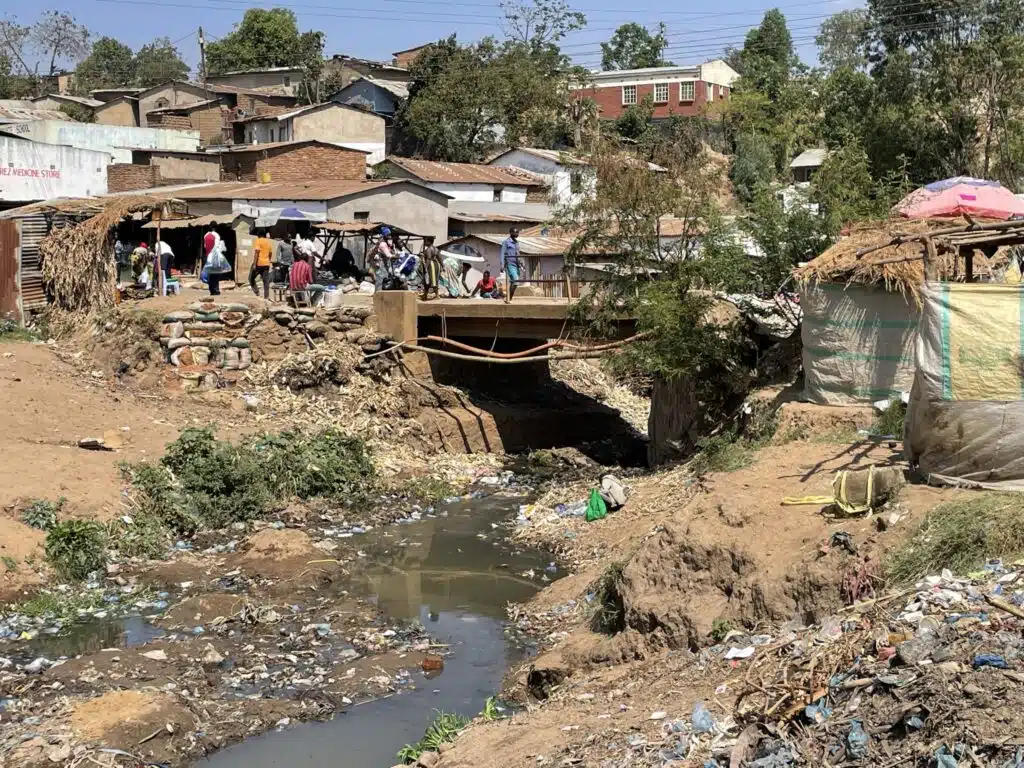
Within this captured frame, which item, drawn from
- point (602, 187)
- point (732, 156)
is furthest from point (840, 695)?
point (732, 156)

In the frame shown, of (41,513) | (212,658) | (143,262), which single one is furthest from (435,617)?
(143,262)

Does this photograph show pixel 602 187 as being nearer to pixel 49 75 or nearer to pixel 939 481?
pixel 939 481

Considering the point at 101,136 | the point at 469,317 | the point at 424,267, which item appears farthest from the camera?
the point at 101,136

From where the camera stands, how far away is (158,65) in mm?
71188

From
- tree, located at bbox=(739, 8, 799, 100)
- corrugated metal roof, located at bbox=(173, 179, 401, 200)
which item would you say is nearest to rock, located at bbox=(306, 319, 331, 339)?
corrugated metal roof, located at bbox=(173, 179, 401, 200)

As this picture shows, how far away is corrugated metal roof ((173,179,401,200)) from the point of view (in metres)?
28.1

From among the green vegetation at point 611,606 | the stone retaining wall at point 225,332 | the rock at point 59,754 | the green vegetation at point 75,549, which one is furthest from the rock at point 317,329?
the rock at point 59,754

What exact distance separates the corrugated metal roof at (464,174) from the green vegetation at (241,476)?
18.4 m

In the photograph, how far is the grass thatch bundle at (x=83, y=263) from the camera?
2112 centimetres

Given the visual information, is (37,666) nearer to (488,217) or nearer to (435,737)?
(435,737)

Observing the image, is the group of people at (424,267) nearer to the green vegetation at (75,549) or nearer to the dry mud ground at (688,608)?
the green vegetation at (75,549)

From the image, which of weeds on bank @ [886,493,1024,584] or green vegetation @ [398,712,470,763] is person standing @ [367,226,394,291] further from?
weeds on bank @ [886,493,1024,584]

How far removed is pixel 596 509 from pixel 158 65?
210 ft

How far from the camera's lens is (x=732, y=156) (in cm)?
4766
